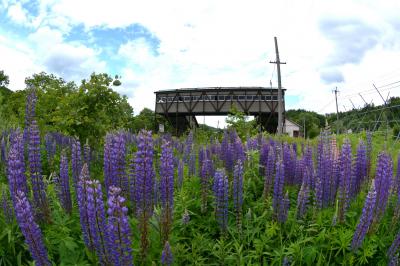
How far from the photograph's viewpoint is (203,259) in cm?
362

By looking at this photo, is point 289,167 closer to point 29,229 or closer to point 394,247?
point 394,247

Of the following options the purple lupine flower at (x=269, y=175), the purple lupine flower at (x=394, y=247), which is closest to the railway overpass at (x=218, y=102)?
the purple lupine flower at (x=269, y=175)

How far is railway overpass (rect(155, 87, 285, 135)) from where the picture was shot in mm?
44781

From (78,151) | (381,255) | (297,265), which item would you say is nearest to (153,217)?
(78,151)

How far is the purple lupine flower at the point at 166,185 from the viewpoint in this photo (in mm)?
3326

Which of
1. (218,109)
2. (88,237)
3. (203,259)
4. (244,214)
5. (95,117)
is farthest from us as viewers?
(218,109)

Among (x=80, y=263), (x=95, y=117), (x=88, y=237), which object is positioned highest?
(x=95, y=117)

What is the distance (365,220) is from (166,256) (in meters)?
2.01

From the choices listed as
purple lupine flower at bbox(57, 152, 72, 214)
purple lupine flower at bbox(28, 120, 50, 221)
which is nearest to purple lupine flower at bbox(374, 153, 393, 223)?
purple lupine flower at bbox(57, 152, 72, 214)

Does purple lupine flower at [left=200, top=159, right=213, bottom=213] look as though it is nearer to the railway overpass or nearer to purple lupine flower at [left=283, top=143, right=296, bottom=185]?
purple lupine flower at [left=283, top=143, right=296, bottom=185]

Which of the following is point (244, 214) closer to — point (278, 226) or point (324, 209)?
point (278, 226)

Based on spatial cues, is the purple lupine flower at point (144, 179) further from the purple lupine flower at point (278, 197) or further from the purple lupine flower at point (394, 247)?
the purple lupine flower at point (394, 247)

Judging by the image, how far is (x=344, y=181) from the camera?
13.6 feet

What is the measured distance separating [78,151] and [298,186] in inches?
117
